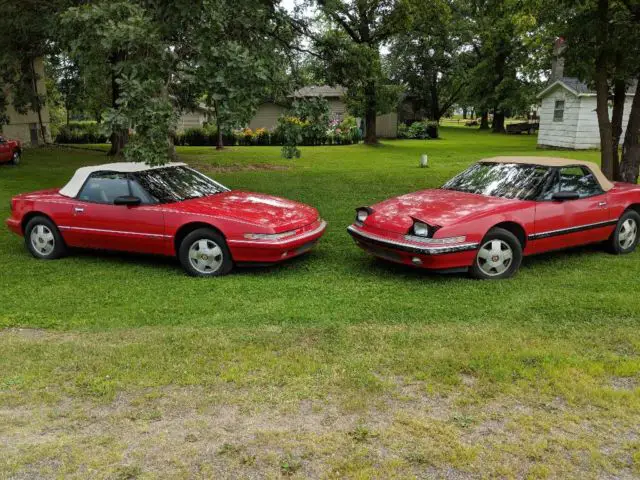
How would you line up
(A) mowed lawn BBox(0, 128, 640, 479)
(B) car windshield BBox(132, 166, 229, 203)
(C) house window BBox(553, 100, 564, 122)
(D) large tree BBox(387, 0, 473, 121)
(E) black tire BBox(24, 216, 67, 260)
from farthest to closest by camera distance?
(D) large tree BBox(387, 0, 473, 121)
(C) house window BBox(553, 100, 564, 122)
(E) black tire BBox(24, 216, 67, 260)
(B) car windshield BBox(132, 166, 229, 203)
(A) mowed lawn BBox(0, 128, 640, 479)

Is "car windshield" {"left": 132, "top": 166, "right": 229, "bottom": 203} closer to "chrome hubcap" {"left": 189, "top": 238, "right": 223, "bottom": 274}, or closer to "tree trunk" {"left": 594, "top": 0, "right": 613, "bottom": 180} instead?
"chrome hubcap" {"left": 189, "top": 238, "right": 223, "bottom": 274}

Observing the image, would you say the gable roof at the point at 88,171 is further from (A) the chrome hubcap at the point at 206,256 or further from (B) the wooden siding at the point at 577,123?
(B) the wooden siding at the point at 577,123

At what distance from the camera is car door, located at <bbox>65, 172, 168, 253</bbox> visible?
7109 mm

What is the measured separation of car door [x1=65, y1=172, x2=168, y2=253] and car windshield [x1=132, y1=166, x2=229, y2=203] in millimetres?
221

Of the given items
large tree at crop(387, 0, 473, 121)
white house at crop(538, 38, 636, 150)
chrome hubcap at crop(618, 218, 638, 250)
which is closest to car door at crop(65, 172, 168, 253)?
chrome hubcap at crop(618, 218, 638, 250)

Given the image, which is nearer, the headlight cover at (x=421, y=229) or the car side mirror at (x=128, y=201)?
the headlight cover at (x=421, y=229)

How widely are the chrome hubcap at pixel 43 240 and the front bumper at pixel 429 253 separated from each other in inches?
180

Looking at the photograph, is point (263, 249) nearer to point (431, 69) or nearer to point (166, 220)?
point (166, 220)

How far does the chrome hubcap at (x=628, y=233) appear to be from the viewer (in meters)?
7.87

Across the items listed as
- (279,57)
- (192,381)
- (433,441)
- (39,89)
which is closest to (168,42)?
(279,57)

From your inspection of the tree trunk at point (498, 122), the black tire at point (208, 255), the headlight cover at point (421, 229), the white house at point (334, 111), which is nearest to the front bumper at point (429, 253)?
the headlight cover at point (421, 229)

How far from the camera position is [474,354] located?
173 inches

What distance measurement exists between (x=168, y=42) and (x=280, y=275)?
4.13 m

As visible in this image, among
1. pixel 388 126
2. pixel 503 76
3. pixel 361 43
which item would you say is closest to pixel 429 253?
pixel 361 43
